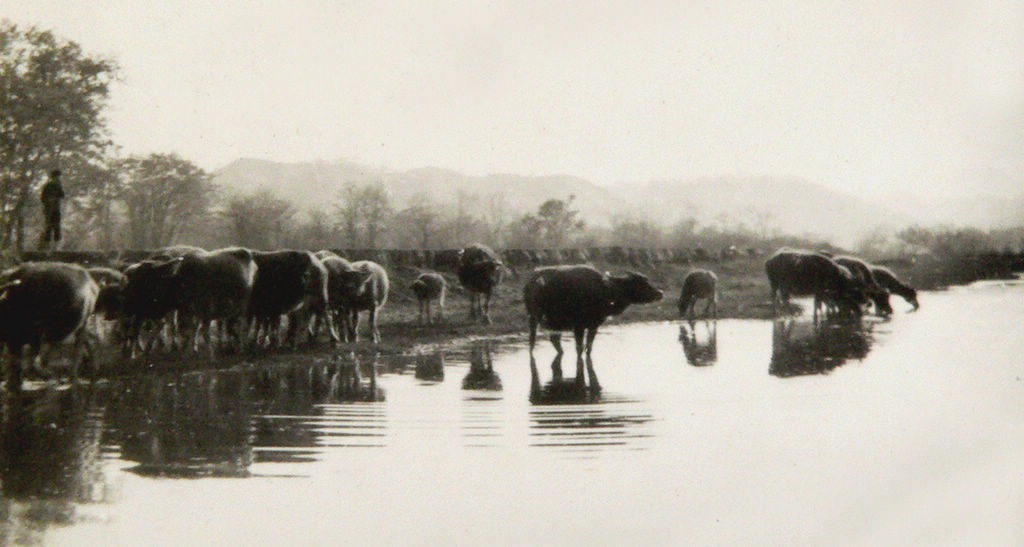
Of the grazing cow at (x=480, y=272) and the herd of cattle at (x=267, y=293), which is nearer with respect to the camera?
the herd of cattle at (x=267, y=293)

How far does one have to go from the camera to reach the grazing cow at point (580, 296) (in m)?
9.77

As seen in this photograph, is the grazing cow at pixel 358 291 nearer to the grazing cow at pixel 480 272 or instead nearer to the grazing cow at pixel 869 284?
the grazing cow at pixel 480 272

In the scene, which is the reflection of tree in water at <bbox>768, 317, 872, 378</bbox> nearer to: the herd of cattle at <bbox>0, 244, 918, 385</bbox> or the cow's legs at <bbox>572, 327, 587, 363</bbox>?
the herd of cattle at <bbox>0, 244, 918, 385</bbox>

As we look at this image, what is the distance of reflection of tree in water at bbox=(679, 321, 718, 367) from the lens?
9586mm

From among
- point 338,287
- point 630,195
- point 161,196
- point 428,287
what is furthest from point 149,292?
point 630,195

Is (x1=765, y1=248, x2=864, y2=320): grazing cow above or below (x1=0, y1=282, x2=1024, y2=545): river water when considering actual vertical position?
above

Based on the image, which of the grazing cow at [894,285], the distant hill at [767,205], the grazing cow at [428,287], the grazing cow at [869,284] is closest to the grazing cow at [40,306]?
the distant hill at [767,205]

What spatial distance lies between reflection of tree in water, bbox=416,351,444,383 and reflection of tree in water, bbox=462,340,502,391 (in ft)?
1.18

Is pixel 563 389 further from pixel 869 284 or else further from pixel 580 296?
pixel 869 284

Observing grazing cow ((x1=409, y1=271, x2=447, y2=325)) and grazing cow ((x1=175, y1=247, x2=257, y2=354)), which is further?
grazing cow ((x1=409, y1=271, x2=447, y2=325))

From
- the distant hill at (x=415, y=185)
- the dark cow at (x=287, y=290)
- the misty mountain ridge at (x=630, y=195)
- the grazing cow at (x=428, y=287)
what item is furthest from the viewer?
the grazing cow at (x=428, y=287)

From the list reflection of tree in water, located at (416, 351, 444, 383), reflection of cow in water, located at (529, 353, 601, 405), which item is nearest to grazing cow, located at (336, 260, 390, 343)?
reflection of tree in water, located at (416, 351, 444, 383)

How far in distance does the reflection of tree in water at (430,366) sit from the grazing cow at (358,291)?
193 centimetres

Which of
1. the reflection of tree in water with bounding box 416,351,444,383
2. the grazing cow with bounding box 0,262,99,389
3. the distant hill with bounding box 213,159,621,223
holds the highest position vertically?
the distant hill with bounding box 213,159,621,223
